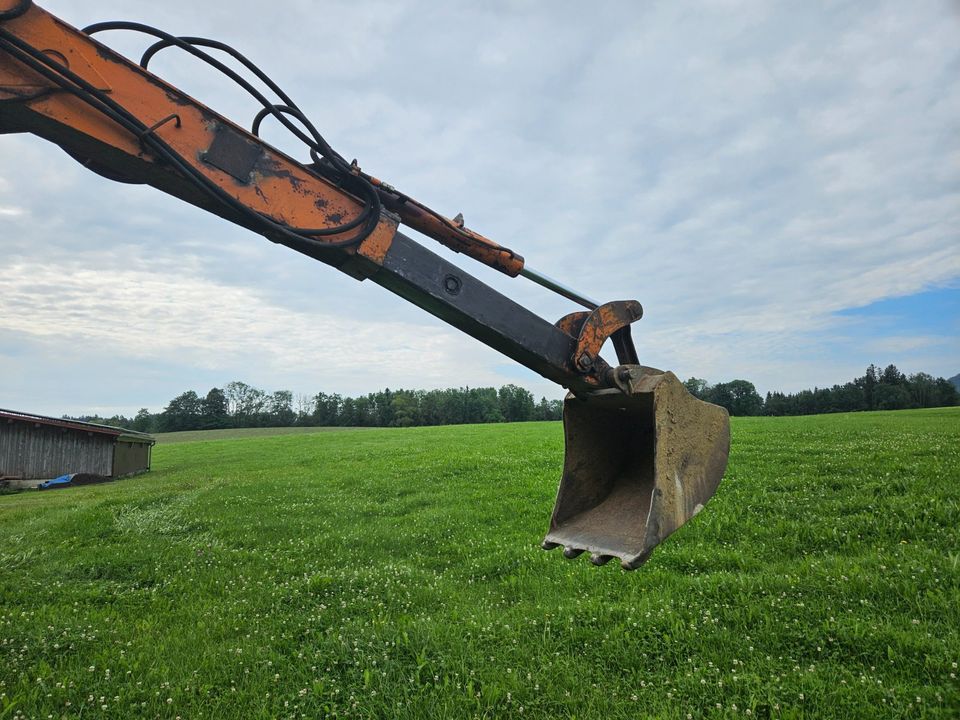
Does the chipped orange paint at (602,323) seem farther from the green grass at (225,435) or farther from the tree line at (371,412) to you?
the tree line at (371,412)

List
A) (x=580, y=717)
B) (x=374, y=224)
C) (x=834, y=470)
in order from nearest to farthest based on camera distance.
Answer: (x=374, y=224)
(x=580, y=717)
(x=834, y=470)

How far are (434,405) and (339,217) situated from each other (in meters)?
86.3

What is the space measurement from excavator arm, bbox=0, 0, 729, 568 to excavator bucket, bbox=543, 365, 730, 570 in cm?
1

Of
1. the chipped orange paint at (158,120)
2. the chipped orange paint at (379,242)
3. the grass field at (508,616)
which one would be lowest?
the grass field at (508,616)

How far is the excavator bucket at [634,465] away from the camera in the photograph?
2900mm

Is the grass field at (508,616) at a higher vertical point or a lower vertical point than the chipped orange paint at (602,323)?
lower

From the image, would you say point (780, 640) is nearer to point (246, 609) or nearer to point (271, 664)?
point (271, 664)

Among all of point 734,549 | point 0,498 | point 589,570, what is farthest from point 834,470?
point 0,498

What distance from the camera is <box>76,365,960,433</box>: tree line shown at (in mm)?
68938

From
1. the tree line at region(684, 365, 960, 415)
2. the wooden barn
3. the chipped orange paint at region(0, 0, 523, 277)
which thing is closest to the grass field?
the chipped orange paint at region(0, 0, 523, 277)

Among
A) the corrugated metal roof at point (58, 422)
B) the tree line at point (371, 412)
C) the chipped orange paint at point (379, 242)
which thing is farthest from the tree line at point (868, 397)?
the chipped orange paint at point (379, 242)

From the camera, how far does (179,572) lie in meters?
6.93

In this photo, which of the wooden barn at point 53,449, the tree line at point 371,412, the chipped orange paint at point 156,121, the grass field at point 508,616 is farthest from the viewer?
the tree line at point 371,412

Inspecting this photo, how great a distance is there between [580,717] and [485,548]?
12.0 feet
